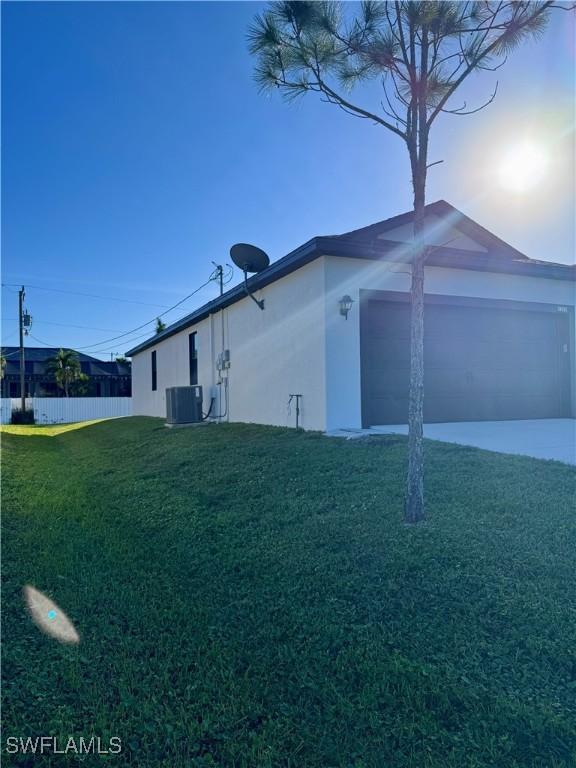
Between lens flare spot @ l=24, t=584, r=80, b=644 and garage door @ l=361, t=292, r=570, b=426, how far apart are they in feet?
18.1

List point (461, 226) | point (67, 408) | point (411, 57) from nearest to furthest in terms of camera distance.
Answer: point (411, 57) → point (461, 226) → point (67, 408)

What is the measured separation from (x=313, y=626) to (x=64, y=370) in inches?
1296

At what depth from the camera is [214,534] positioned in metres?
3.91

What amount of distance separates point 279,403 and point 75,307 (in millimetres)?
27973

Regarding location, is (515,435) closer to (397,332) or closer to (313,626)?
(397,332)

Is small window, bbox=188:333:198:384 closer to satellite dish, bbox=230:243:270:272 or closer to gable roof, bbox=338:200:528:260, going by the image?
satellite dish, bbox=230:243:270:272

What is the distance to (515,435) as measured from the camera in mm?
7195

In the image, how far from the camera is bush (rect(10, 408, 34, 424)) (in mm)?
24453

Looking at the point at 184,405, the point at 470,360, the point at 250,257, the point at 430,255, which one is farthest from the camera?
the point at 184,405

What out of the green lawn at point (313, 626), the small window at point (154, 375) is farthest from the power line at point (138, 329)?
the green lawn at point (313, 626)

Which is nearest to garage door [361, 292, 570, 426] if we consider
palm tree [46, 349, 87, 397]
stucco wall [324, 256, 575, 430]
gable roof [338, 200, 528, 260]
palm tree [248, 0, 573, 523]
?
stucco wall [324, 256, 575, 430]

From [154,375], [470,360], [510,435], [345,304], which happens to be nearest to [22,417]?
[154,375]

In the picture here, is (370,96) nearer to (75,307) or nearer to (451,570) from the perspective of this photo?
(451,570)

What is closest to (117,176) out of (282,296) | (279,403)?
(282,296)
